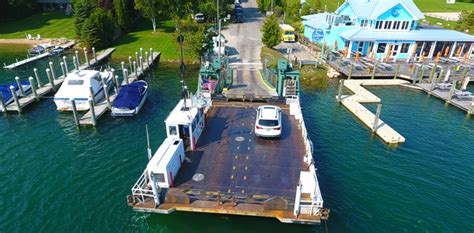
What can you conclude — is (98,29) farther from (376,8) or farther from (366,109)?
(376,8)

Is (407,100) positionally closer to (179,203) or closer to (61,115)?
Answer: (179,203)

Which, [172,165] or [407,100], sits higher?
[172,165]

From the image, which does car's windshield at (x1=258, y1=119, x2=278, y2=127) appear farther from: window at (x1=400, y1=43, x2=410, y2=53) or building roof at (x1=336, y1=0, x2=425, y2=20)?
window at (x1=400, y1=43, x2=410, y2=53)

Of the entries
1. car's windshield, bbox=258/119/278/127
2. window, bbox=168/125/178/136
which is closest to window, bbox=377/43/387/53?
car's windshield, bbox=258/119/278/127

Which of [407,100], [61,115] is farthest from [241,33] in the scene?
[61,115]

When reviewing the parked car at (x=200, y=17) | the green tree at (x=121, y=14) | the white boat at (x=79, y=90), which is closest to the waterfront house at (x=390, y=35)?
the parked car at (x=200, y=17)
